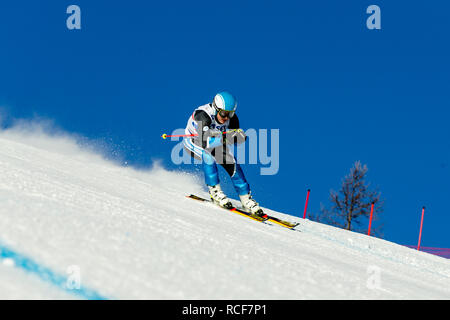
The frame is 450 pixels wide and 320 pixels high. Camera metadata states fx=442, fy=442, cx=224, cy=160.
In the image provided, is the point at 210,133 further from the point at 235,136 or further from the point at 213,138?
the point at 235,136

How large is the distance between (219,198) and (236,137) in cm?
88

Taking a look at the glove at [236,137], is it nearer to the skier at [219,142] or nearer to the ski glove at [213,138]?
the skier at [219,142]

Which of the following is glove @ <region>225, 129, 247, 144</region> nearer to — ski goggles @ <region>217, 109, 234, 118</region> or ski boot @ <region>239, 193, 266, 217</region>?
ski goggles @ <region>217, 109, 234, 118</region>

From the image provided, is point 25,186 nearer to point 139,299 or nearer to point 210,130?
point 139,299

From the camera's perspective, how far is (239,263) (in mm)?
2111

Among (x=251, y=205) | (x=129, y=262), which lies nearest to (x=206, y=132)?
(x=251, y=205)

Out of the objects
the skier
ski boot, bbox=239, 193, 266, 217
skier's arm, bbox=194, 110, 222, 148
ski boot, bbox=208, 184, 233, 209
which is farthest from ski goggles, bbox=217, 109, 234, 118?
ski boot, bbox=239, 193, 266, 217

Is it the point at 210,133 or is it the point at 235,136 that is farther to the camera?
the point at 235,136

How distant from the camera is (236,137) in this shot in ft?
20.1

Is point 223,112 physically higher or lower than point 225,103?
lower

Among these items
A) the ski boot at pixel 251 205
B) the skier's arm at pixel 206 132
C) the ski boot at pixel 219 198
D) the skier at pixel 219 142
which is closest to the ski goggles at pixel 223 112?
the skier at pixel 219 142

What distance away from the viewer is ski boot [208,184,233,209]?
5991 millimetres

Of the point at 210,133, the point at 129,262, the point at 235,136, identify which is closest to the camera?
the point at 129,262
